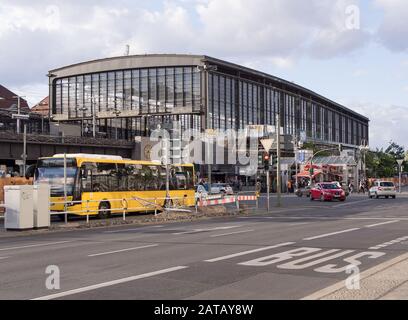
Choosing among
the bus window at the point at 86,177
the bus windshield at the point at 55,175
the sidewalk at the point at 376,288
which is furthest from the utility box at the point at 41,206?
the sidewalk at the point at 376,288

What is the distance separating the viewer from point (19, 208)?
21.7 m

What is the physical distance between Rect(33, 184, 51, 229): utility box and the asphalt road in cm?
215

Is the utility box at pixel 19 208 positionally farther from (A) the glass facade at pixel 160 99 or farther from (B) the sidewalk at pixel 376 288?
(A) the glass facade at pixel 160 99

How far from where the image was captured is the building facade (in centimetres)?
8869

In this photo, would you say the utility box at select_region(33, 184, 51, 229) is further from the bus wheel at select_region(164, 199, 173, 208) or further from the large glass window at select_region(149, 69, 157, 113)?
the large glass window at select_region(149, 69, 157, 113)

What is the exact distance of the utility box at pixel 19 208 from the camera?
853 inches

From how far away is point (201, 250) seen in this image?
47.4 ft

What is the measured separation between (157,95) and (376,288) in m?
83.2

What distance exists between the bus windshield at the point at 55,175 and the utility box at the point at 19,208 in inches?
225

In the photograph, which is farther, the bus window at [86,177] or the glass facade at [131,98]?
the glass facade at [131,98]

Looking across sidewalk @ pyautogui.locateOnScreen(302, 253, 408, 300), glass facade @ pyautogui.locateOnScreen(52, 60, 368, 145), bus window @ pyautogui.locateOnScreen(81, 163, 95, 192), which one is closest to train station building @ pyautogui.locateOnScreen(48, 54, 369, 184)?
glass facade @ pyautogui.locateOnScreen(52, 60, 368, 145)

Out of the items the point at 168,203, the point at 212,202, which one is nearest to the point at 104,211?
the point at 168,203
